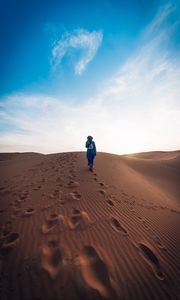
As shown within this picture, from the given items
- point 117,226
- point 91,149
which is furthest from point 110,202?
point 91,149

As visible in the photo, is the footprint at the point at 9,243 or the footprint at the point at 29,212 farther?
the footprint at the point at 29,212

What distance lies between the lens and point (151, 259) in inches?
129

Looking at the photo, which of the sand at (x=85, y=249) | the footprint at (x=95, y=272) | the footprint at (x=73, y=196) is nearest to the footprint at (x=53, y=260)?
the sand at (x=85, y=249)

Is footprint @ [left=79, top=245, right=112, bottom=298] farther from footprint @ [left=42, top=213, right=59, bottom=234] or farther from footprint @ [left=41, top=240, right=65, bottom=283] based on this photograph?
footprint @ [left=42, top=213, right=59, bottom=234]

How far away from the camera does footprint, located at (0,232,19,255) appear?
10.4 ft

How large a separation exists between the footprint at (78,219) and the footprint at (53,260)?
2.48ft

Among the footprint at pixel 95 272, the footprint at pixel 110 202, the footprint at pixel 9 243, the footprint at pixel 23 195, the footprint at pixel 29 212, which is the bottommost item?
the footprint at pixel 95 272

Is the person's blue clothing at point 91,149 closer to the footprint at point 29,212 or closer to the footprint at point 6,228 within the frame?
the footprint at point 29,212

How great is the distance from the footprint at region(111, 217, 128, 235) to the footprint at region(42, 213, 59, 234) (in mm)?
1469

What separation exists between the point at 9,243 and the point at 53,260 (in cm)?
114

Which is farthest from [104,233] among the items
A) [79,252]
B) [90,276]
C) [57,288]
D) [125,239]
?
[57,288]

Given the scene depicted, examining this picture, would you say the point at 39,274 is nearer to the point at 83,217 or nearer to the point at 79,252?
the point at 79,252

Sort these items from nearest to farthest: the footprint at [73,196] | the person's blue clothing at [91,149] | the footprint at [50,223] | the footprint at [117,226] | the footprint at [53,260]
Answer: the footprint at [53,260] < the footprint at [50,223] < the footprint at [117,226] < the footprint at [73,196] < the person's blue clothing at [91,149]

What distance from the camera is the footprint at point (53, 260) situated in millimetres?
2635
